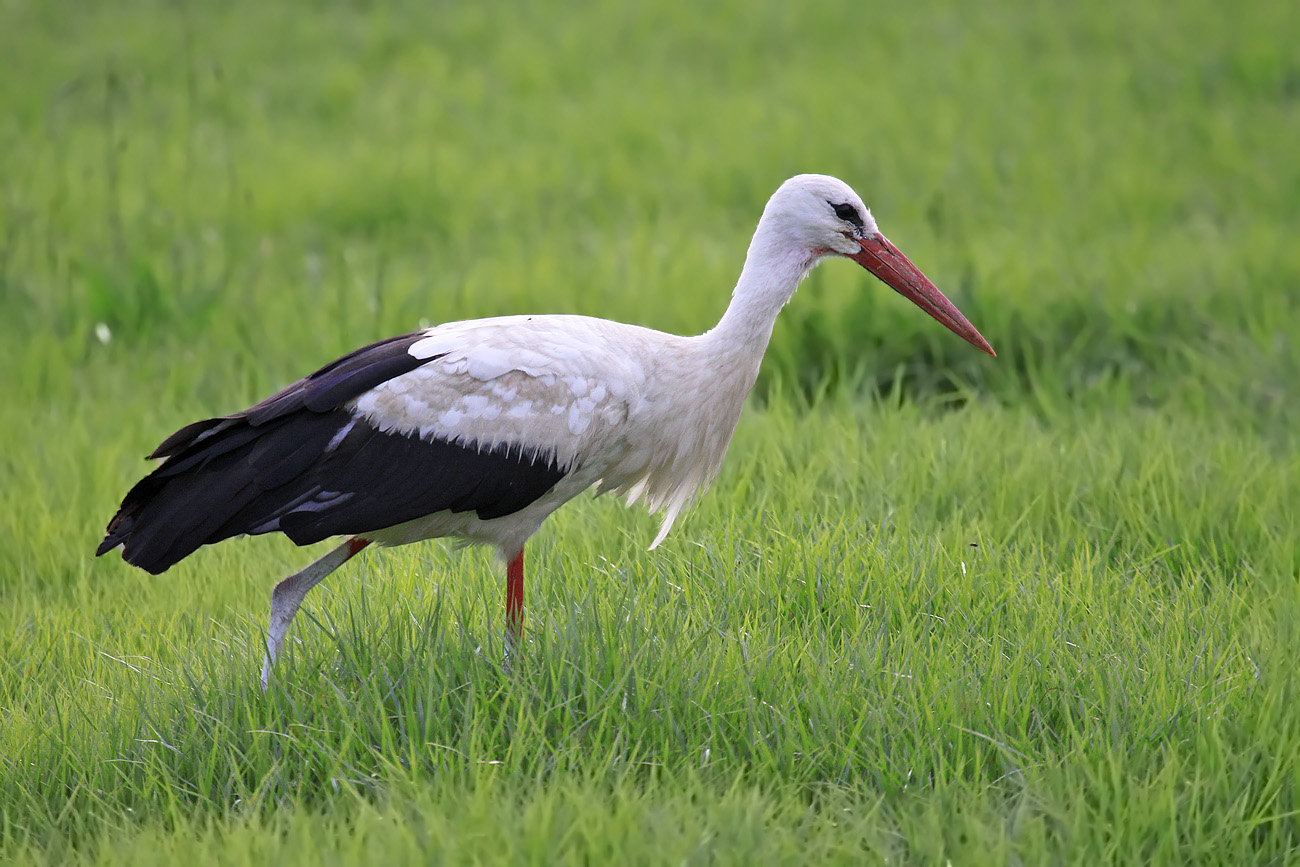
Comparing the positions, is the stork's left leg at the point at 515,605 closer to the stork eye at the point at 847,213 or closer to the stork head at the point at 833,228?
the stork head at the point at 833,228

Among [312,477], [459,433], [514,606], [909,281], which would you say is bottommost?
[514,606]

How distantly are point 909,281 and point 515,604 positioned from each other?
1531 millimetres

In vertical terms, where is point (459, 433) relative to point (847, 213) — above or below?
below

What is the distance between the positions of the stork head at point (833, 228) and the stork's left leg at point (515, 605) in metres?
1.21

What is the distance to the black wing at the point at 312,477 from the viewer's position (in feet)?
11.0

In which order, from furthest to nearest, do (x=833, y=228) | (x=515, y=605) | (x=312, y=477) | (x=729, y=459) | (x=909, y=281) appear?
(x=729, y=459), (x=909, y=281), (x=833, y=228), (x=515, y=605), (x=312, y=477)

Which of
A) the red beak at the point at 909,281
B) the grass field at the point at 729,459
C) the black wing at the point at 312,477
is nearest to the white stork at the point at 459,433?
the black wing at the point at 312,477

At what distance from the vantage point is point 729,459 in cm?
503

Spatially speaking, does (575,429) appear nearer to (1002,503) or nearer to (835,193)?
(835,193)

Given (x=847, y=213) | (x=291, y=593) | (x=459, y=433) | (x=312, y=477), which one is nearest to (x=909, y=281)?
(x=847, y=213)

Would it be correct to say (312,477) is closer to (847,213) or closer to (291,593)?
(291,593)

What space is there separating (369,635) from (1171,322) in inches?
179

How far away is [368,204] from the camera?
27.1 feet

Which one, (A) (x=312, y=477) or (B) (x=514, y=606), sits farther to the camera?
(B) (x=514, y=606)
